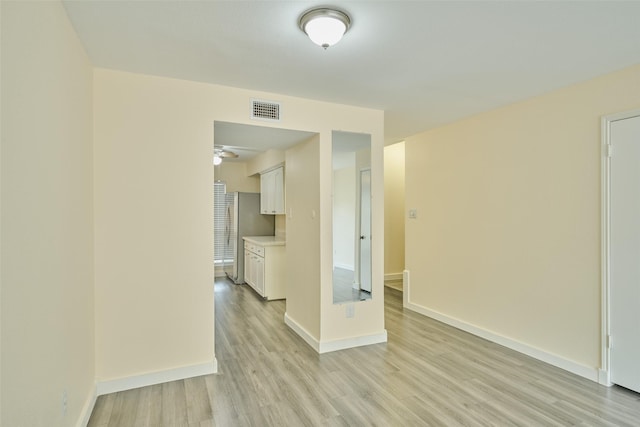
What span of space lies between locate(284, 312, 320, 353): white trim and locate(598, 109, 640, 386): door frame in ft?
7.99

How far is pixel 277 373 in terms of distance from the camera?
9.96 ft

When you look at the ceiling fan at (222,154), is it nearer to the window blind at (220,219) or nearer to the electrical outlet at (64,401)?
the window blind at (220,219)

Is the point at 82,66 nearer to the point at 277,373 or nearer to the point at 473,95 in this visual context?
the point at 277,373

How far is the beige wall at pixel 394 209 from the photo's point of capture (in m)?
6.96

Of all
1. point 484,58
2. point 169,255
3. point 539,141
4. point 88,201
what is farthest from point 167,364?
point 539,141

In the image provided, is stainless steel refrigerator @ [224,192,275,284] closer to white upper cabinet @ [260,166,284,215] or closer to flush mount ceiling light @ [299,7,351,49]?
white upper cabinet @ [260,166,284,215]

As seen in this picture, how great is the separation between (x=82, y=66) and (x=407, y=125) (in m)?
3.46

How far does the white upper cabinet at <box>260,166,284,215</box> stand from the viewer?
18.8ft

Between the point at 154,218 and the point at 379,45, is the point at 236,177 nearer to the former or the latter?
the point at 154,218

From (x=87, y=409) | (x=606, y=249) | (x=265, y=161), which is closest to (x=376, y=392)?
(x=87, y=409)

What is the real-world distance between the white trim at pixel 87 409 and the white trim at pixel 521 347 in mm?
3728

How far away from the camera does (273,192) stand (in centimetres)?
600

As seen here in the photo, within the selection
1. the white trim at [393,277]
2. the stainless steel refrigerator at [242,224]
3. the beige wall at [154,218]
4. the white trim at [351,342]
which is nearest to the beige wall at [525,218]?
the white trim at [351,342]

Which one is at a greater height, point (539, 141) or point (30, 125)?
point (539, 141)
